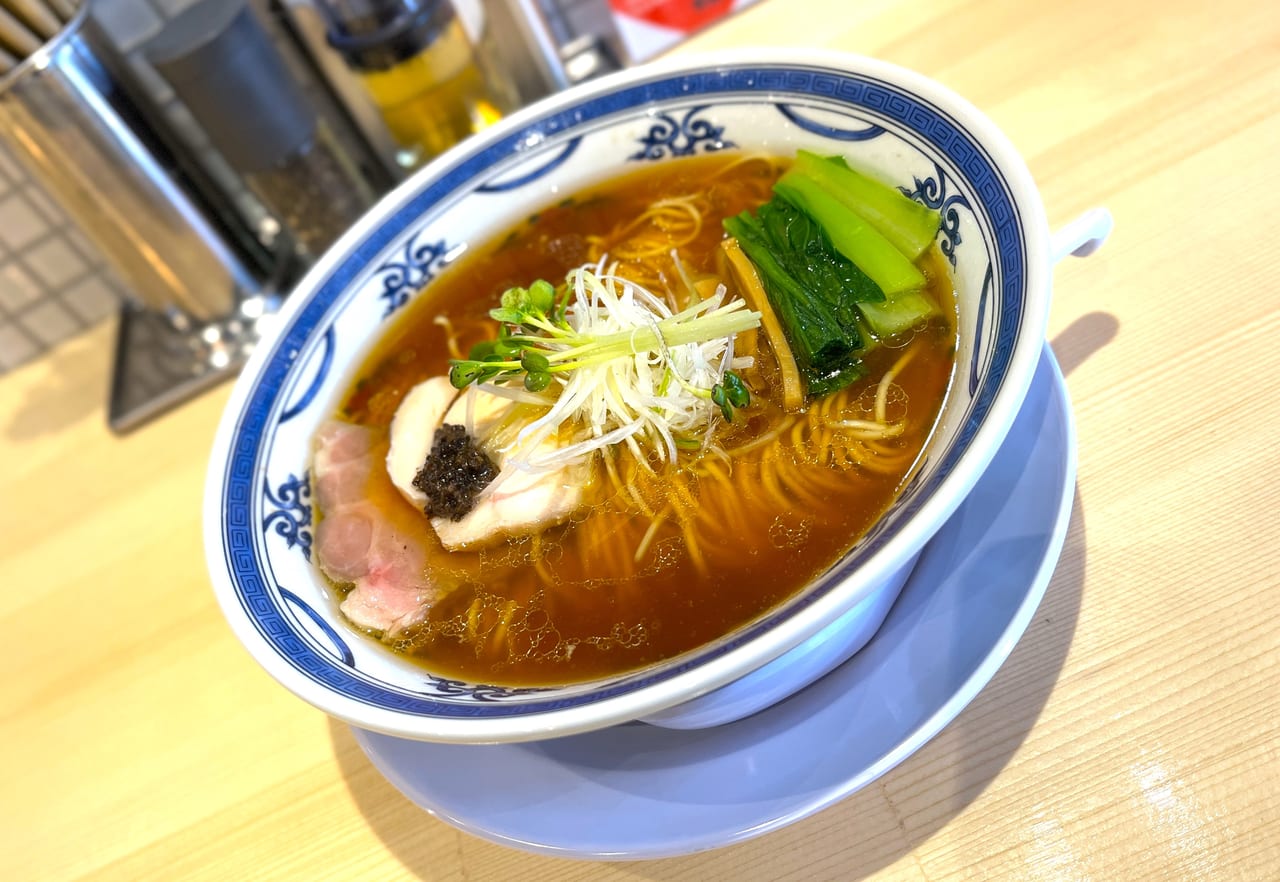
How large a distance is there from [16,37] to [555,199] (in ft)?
3.49

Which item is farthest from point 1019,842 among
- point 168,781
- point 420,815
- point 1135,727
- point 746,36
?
point 746,36

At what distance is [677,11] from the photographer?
198cm

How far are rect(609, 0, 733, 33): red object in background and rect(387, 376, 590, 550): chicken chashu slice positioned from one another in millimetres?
1116

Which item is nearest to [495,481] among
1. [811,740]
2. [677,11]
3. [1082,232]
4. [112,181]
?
[811,740]

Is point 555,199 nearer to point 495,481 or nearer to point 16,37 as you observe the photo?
point 495,481

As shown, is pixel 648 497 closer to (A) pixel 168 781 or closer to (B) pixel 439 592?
(B) pixel 439 592

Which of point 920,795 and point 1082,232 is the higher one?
point 1082,232

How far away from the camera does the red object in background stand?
6.32ft

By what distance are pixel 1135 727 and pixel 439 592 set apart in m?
0.84

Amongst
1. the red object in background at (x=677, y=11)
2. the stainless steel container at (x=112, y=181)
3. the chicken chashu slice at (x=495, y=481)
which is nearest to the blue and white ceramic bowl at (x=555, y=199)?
the chicken chashu slice at (x=495, y=481)

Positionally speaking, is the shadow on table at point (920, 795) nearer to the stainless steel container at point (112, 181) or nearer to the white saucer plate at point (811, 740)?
the white saucer plate at point (811, 740)

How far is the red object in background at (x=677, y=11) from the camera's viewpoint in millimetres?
1928

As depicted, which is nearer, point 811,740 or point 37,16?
point 811,740

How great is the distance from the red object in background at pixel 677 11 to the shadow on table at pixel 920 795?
1512 mm
